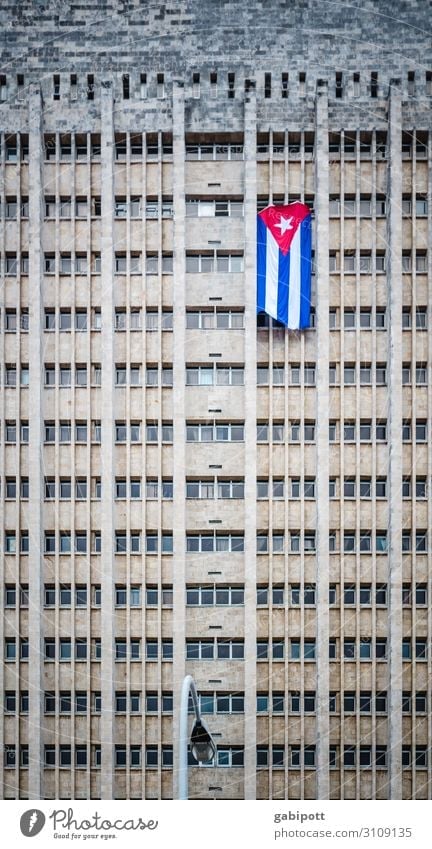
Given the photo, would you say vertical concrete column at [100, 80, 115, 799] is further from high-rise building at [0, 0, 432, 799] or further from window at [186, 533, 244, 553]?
window at [186, 533, 244, 553]

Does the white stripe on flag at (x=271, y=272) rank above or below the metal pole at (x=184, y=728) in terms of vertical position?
above

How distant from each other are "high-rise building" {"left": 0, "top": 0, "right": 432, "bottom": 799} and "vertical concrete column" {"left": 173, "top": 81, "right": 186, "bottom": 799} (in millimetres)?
101

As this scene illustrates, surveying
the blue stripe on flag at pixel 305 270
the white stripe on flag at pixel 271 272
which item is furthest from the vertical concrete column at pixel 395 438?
the white stripe on flag at pixel 271 272

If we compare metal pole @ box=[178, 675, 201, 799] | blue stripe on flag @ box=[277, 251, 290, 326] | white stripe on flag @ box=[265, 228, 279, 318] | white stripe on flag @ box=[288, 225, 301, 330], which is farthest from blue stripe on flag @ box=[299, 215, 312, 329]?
metal pole @ box=[178, 675, 201, 799]

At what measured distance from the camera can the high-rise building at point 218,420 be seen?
1526 inches

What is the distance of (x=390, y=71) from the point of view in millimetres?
38938

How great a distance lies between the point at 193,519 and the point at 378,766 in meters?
13.8

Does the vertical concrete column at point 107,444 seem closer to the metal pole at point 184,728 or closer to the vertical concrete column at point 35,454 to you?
the vertical concrete column at point 35,454

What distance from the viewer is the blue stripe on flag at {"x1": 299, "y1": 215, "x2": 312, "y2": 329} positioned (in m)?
38.7

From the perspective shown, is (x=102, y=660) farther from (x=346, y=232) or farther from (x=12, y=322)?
(x=346, y=232)

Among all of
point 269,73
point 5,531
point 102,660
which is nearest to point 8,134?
point 269,73

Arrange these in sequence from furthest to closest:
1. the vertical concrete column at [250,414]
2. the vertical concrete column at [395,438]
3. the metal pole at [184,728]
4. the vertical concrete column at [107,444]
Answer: the vertical concrete column at [250,414]
the vertical concrete column at [107,444]
the vertical concrete column at [395,438]
the metal pole at [184,728]

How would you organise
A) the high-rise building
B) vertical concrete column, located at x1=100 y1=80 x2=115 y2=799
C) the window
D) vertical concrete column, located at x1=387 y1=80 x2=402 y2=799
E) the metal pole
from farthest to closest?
1. the window
2. the high-rise building
3. vertical concrete column, located at x1=100 y1=80 x2=115 y2=799
4. vertical concrete column, located at x1=387 y1=80 x2=402 y2=799
5. the metal pole

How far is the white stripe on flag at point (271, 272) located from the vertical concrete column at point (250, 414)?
0.63 m
